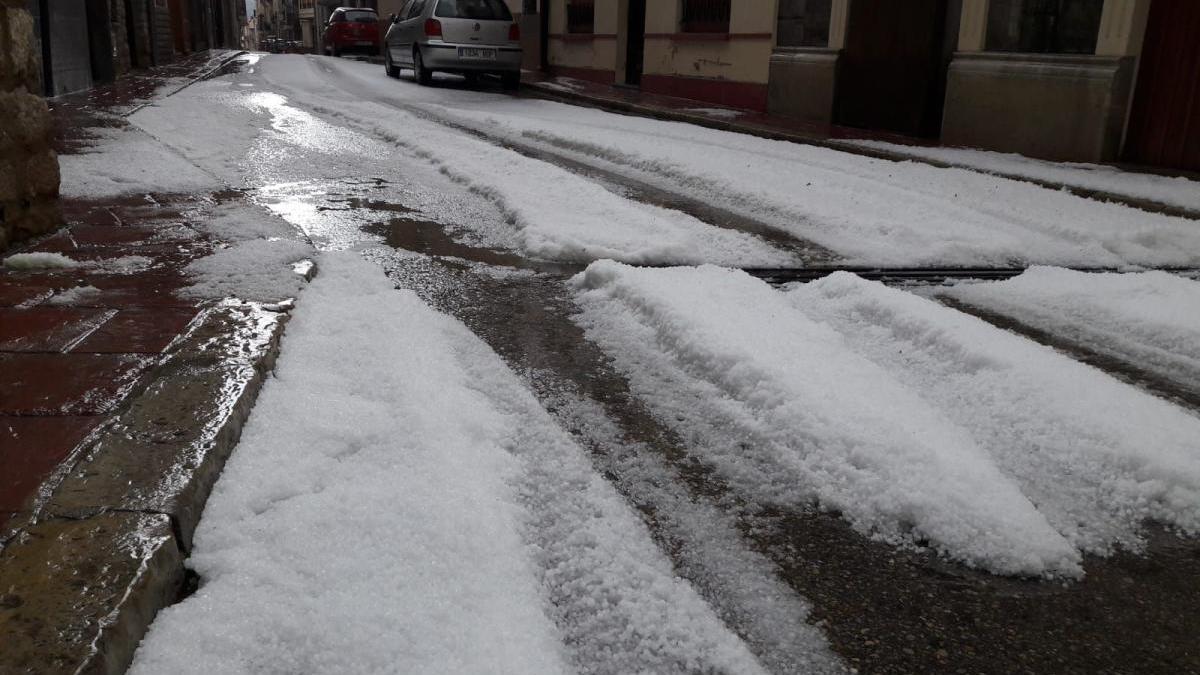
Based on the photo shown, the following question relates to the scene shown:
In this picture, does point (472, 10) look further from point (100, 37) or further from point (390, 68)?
point (100, 37)

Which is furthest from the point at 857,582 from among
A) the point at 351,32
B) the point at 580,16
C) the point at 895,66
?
the point at 351,32

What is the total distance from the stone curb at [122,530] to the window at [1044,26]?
8608 millimetres

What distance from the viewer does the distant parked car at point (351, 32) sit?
3020 cm

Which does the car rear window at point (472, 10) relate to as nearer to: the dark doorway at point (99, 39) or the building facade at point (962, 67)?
the building facade at point (962, 67)

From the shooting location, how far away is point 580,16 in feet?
64.8

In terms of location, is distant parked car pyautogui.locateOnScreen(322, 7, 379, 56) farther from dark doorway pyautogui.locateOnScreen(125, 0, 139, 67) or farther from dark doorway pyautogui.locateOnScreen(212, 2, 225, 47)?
dark doorway pyautogui.locateOnScreen(125, 0, 139, 67)

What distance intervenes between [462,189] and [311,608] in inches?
196

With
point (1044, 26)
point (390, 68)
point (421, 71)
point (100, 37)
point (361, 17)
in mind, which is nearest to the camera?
point (1044, 26)

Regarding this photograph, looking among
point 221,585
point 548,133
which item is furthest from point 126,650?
point 548,133

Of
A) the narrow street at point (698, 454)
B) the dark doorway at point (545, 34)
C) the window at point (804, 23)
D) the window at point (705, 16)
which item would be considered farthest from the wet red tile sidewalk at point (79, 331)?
the dark doorway at point (545, 34)

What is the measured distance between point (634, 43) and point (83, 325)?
16394mm

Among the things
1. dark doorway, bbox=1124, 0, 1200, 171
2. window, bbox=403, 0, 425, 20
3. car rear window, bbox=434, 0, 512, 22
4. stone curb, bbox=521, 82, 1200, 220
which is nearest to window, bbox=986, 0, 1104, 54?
dark doorway, bbox=1124, 0, 1200, 171

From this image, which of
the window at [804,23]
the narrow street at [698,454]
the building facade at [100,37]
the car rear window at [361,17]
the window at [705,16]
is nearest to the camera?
the narrow street at [698,454]

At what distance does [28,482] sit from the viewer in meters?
1.85
